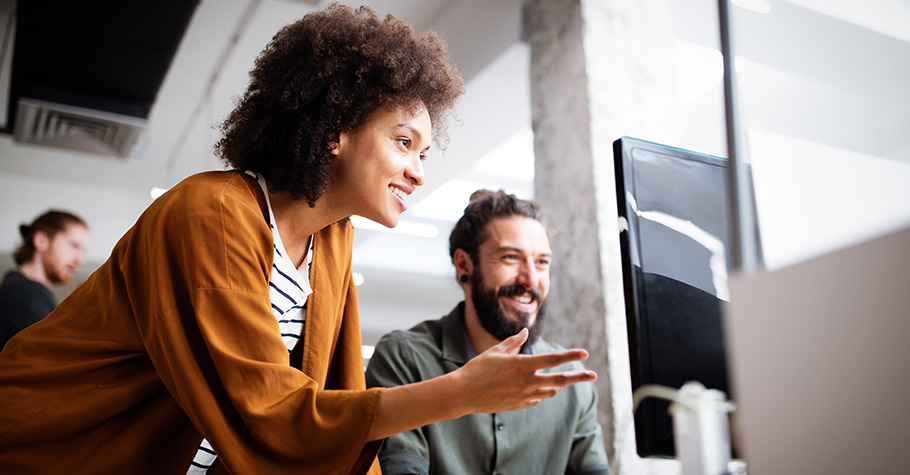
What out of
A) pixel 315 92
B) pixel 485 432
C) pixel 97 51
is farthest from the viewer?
pixel 97 51

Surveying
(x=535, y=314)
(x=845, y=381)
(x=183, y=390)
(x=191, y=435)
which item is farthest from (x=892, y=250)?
(x=535, y=314)

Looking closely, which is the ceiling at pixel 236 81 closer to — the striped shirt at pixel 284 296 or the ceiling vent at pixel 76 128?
the ceiling vent at pixel 76 128

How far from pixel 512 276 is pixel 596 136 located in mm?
892

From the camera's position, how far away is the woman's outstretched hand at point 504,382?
3.05 feet

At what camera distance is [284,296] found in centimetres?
129

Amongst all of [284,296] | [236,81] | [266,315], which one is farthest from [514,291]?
[236,81]

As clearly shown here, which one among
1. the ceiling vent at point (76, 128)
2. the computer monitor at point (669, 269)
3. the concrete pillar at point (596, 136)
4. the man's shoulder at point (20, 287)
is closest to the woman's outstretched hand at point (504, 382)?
the computer monitor at point (669, 269)

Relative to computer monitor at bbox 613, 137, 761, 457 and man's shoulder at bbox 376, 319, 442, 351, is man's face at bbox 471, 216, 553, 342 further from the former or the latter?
computer monitor at bbox 613, 137, 761, 457

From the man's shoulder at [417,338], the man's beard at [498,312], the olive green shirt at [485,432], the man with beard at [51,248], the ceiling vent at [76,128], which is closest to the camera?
the olive green shirt at [485,432]

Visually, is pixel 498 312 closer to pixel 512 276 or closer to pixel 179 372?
pixel 512 276

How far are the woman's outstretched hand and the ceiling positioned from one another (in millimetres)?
392

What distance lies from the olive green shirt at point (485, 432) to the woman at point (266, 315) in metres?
0.28

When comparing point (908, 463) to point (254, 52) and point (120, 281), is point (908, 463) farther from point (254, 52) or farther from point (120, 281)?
point (254, 52)

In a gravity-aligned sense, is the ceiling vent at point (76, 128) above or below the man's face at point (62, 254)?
above
